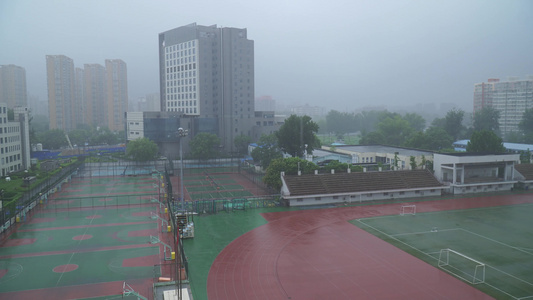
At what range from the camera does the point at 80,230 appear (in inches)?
890

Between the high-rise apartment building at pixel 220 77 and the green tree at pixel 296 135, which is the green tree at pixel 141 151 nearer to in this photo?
the high-rise apartment building at pixel 220 77

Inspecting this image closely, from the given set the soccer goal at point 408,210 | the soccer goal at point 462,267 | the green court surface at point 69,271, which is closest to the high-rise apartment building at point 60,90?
the green court surface at point 69,271

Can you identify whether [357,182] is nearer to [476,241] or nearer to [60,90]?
[476,241]

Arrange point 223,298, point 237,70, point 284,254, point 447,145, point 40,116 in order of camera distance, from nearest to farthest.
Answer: point 223,298, point 284,254, point 447,145, point 237,70, point 40,116

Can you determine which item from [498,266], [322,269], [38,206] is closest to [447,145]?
[498,266]

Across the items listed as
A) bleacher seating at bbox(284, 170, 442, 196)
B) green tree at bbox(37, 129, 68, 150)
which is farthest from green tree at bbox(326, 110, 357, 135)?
bleacher seating at bbox(284, 170, 442, 196)

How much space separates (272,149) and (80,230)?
24.9 meters

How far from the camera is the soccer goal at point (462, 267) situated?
15778mm

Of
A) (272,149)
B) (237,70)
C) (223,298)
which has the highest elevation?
(237,70)

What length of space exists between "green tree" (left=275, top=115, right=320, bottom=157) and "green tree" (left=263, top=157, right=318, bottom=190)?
34.2 feet

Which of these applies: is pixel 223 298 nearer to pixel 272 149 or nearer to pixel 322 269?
pixel 322 269

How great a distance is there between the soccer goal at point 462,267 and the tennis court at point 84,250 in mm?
12325

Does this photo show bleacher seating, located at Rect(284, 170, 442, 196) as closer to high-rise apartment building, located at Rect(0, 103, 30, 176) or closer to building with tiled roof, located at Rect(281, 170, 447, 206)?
building with tiled roof, located at Rect(281, 170, 447, 206)

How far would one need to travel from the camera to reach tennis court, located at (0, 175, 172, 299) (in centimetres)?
1496
